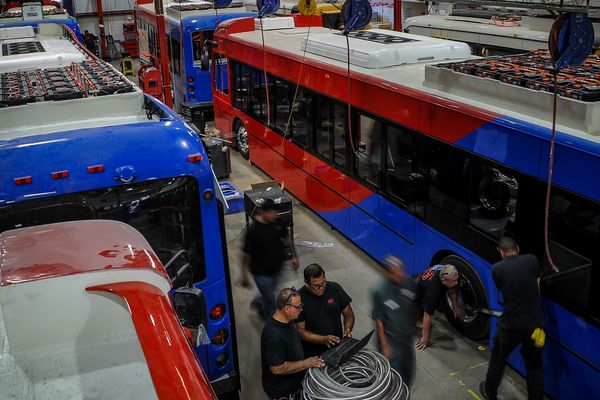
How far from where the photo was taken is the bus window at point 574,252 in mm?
5191

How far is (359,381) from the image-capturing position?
5.13 meters

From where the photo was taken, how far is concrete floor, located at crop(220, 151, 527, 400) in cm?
633

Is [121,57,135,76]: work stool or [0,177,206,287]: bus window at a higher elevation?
[0,177,206,287]: bus window

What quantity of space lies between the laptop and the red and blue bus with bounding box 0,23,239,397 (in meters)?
0.90

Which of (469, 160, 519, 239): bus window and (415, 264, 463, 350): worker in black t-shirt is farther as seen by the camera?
(415, 264, 463, 350): worker in black t-shirt

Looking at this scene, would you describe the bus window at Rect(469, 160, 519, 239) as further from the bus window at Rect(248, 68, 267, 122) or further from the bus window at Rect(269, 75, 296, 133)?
the bus window at Rect(248, 68, 267, 122)

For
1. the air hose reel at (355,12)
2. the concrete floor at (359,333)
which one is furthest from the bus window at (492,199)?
the air hose reel at (355,12)

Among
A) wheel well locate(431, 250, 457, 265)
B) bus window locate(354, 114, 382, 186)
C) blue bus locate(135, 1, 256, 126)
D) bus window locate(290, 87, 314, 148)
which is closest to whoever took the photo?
wheel well locate(431, 250, 457, 265)

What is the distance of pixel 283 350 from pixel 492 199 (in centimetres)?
280

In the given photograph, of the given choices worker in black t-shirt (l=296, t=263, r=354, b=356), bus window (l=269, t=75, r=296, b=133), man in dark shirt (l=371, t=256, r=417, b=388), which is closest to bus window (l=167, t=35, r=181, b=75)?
bus window (l=269, t=75, r=296, b=133)

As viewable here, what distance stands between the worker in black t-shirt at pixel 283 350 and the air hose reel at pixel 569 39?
2.84 metres

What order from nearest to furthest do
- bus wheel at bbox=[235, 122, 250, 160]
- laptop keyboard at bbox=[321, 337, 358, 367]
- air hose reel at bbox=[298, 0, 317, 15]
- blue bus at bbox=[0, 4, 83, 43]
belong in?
laptop keyboard at bbox=[321, 337, 358, 367], air hose reel at bbox=[298, 0, 317, 15], bus wheel at bbox=[235, 122, 250, 160], blue bus at bbox=[0, 4, 83, 43]

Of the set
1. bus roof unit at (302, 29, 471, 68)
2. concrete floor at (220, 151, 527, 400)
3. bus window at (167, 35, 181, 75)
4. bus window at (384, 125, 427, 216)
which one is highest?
bus roof unit at (302, 29, 471, 68)

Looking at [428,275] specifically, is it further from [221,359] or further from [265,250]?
[221,359]
